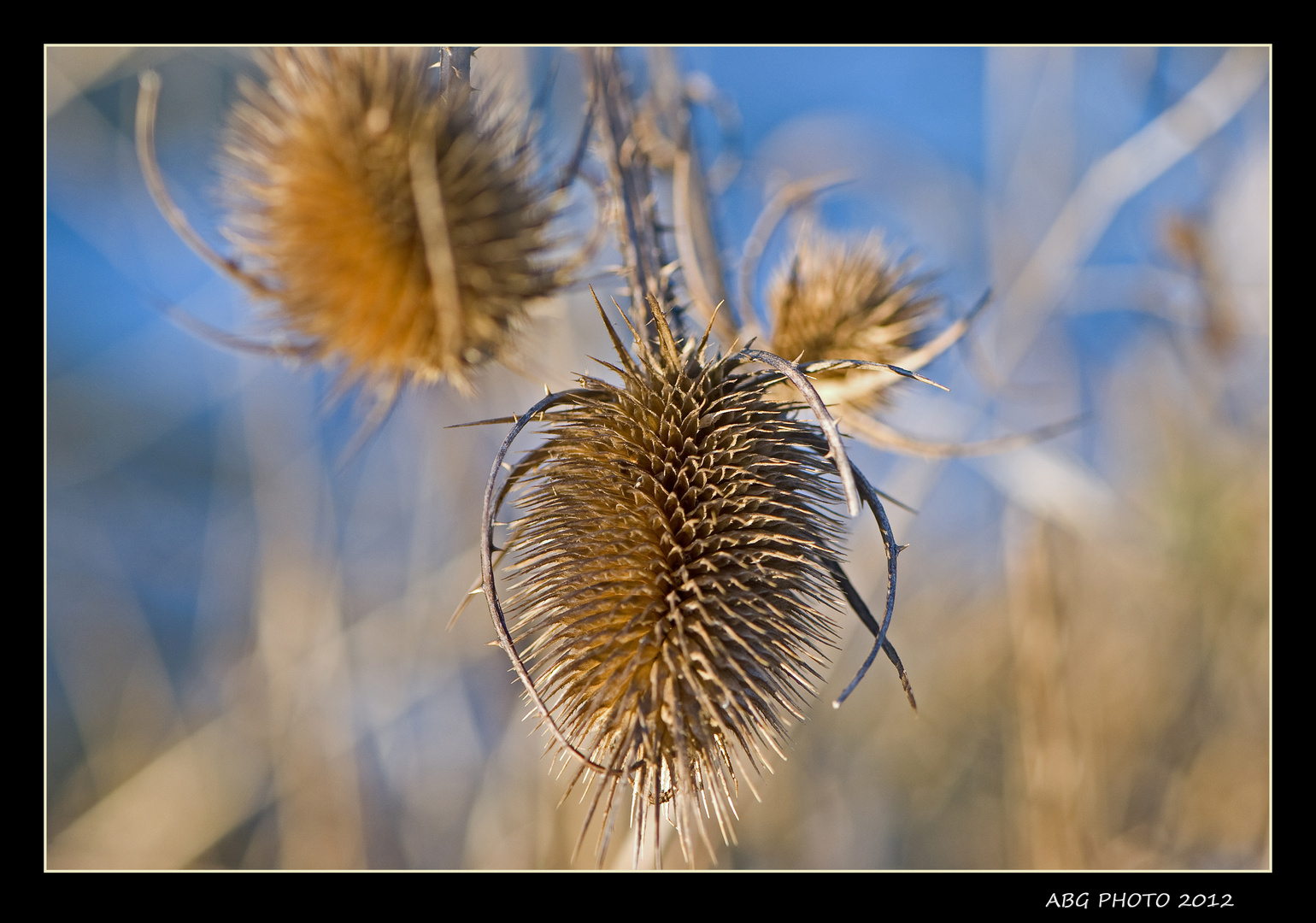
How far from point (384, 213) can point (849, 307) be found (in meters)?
0.72

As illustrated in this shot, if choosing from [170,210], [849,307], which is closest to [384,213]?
[170,210]

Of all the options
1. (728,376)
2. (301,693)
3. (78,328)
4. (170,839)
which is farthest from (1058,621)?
(78,328)

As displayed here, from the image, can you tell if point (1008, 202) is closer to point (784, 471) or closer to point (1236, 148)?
point (1236, 148)

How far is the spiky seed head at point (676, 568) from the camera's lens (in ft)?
2.52

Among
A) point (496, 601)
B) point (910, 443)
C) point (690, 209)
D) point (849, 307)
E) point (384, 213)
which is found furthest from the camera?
point (690, 209)

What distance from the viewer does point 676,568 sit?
2.61 ft

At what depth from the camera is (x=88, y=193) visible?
9.96 feet

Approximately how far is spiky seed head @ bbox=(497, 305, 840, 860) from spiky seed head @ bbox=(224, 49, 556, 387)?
0.26 metres

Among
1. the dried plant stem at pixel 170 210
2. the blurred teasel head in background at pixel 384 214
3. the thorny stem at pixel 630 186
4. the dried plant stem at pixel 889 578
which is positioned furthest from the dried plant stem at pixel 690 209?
the dried plant stem at pixel 170 210

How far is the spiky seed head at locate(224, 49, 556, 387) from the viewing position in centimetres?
94

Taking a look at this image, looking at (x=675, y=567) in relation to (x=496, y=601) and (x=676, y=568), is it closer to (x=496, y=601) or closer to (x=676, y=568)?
(x=676, y=568)

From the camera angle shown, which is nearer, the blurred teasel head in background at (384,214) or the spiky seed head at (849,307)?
the blurred teasel head in background at (384,214)

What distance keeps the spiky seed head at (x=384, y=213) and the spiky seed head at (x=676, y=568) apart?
0.26 m

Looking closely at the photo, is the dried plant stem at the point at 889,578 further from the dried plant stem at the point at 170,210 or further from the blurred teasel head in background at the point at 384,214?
the dried plant stem at the point at 170,210
